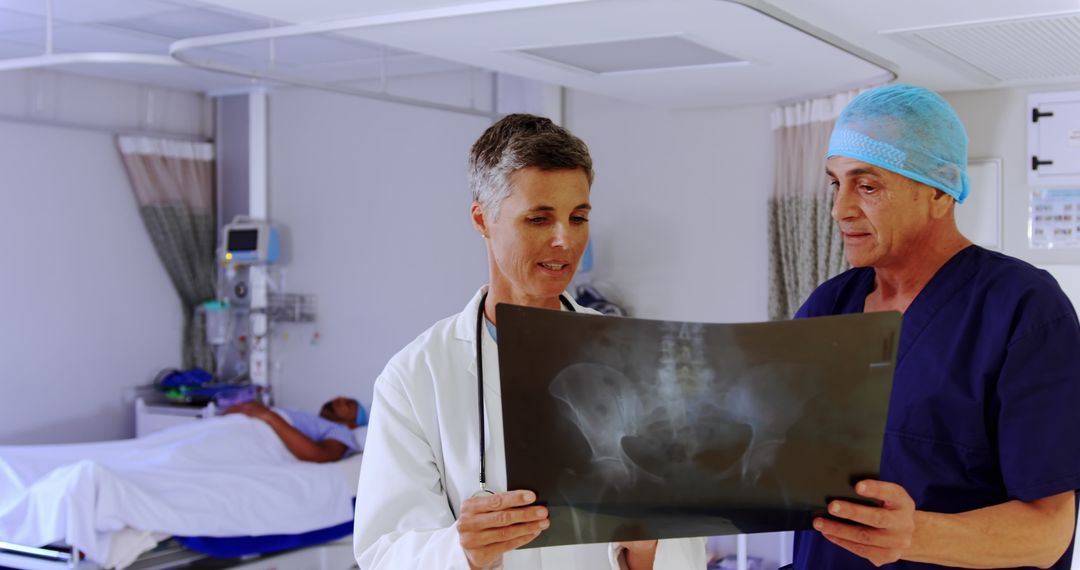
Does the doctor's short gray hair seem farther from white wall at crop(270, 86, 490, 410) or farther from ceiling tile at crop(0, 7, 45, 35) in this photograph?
white wall at crop(270, 86, 490, 410)

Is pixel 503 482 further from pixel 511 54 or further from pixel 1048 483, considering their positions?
pixel 511 54

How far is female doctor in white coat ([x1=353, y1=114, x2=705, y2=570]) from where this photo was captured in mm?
1568

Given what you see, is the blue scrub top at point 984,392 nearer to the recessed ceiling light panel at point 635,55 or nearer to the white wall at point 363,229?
the recessed ceiling light panel at point 635,55

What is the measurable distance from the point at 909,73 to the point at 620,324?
3411mm

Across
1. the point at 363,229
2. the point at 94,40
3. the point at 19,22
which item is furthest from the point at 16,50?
the point at 363,229

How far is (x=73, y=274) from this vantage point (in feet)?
22.1

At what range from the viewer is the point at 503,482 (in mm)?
1627

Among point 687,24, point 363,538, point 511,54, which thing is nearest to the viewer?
point 363,538

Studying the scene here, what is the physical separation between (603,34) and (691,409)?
2225mm

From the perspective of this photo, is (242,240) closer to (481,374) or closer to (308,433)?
(308,433)

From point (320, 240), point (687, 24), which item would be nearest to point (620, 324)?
point (687, 24)

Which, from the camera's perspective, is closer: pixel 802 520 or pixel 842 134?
pixel 802 520

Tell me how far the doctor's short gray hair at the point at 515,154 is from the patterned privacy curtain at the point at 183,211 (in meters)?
5.91

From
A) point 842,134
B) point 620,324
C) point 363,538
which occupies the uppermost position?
point 842,134
